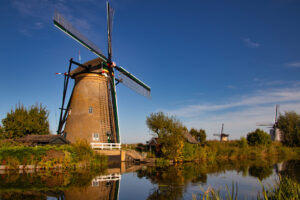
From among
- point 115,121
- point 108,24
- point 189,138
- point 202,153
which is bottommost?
point 202,153

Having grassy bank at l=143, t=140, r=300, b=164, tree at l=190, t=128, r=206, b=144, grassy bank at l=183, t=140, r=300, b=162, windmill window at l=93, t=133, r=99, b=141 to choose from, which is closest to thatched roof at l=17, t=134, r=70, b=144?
windmill window at l=93, t=133, r=99, b=141

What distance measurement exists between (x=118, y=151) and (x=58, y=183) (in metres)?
11.2

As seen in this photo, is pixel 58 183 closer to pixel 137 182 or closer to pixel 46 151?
pixel 137 182

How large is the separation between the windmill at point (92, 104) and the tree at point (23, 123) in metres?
2.61

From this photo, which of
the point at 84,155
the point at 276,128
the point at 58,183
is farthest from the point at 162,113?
the point at 276,128

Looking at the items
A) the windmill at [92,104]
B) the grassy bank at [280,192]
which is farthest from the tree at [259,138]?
the grassy bank at [280,192]

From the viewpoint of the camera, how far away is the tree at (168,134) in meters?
25.6

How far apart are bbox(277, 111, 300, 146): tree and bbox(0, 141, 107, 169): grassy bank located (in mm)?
43432

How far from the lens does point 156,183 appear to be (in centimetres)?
1271

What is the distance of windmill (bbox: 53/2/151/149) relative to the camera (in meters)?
22.9

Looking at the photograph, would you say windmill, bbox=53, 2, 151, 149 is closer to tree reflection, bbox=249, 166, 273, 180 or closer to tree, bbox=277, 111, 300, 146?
tree reflection, bbox=249, 166, 273, 180

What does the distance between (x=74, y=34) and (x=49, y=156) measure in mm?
11614

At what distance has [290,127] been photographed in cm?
4881

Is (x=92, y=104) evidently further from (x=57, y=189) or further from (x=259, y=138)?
(x=259, y=138)
